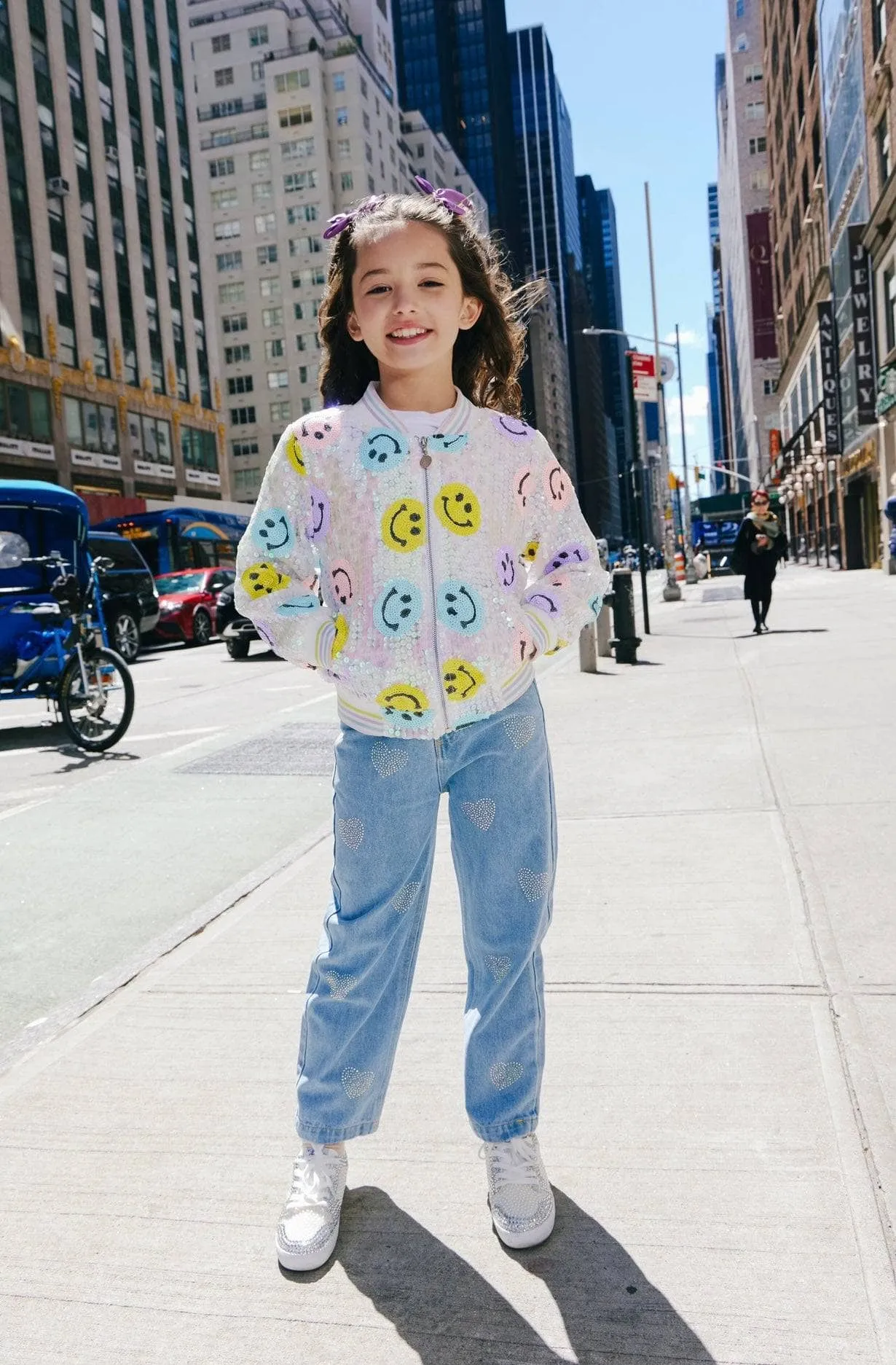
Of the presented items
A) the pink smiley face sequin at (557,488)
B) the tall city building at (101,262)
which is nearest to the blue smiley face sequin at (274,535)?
the pink smiley face sequin at (557,488)

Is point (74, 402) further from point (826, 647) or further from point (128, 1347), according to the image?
point (128, 1347)

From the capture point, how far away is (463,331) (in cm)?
235

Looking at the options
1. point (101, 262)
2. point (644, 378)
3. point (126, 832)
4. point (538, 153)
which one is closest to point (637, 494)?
point (644, 378)

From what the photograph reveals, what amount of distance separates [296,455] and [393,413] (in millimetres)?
203

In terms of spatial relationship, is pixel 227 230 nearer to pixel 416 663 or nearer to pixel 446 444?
pixel 446 444

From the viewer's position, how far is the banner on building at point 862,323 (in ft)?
101

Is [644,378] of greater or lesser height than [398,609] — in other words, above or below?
above

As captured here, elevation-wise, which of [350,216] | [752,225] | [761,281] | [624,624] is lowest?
[624,624]

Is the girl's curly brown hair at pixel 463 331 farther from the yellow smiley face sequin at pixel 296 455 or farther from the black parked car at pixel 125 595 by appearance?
the black parked car at pixel 125 595

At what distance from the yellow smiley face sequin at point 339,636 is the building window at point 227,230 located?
95.7 meters

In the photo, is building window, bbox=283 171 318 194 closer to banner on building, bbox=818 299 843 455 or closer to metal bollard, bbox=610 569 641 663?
banner on building, bbox=818 299 843 455

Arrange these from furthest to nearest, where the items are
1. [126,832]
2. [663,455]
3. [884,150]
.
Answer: [663,455]
[884,150]
[126,832]

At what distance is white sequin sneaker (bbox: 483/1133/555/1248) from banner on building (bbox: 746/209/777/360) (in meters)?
93.9

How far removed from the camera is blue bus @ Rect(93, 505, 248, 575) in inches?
1134
